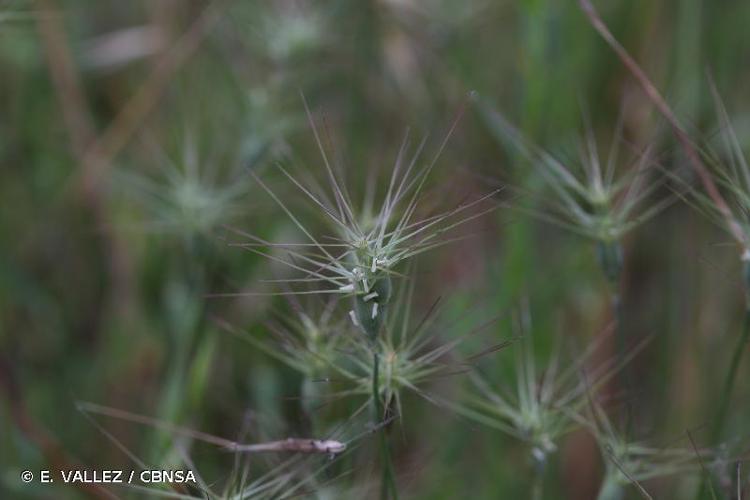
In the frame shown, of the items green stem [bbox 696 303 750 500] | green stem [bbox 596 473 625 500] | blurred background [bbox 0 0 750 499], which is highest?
blurred background [bbox 0 0 750 499]

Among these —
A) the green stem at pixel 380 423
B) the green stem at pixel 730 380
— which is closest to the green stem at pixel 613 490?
the green stem at pixel 730 380

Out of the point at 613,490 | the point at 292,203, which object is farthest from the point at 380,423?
the point at 292,203

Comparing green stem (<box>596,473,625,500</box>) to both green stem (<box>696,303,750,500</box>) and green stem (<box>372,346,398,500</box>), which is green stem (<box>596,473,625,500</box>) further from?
green stem (<box>372,346,398,500</box>)

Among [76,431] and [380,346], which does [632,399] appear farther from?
[76,431]

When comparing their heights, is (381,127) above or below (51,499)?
above

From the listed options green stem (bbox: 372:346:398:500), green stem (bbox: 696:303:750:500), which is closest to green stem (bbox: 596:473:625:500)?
green stem (bbox: 696:303:750:500)

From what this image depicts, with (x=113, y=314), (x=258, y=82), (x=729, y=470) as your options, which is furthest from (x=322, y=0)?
(x=729, y=470)

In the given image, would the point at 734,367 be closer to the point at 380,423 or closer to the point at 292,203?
the point at 380,423

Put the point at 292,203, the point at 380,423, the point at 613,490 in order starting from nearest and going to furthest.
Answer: the point at 380,423 < the point at 613,490 < the point at 292,203

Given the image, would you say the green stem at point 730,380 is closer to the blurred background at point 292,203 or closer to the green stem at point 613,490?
the green stem at point 613,490
